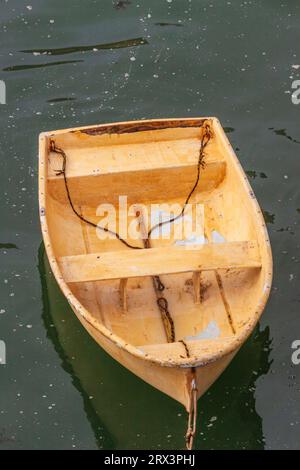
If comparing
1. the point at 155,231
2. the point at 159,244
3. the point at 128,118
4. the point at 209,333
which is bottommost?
the point at 209,333

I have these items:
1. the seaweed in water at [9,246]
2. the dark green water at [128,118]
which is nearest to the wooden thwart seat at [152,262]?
the dark green water at [128,118]

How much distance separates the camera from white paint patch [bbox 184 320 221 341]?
704 centimetres

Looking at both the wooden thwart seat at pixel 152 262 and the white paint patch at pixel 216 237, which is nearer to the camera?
the wooden thwart seat at pixel 152 262

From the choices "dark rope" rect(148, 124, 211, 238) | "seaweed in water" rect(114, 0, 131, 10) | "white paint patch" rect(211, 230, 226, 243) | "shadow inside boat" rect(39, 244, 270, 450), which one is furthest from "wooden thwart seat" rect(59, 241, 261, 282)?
"seaweed in water" rect(114, 0, 131, 10)

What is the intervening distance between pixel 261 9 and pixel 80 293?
5.28m

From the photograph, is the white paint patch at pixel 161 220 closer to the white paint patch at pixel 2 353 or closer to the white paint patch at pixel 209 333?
the white paint patch at pixel 209 333

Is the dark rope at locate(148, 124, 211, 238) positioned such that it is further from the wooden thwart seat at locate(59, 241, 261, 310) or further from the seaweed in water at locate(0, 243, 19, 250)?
the seaweed in water at locate(0, 243, 19, 250)

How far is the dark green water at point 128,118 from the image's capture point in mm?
7020

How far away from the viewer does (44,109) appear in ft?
32.0

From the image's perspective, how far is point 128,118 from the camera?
31.7 ft

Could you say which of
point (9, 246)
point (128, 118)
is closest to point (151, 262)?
point (9, 246)

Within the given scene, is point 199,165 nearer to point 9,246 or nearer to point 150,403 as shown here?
point 9,246

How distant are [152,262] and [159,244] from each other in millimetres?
964
